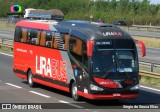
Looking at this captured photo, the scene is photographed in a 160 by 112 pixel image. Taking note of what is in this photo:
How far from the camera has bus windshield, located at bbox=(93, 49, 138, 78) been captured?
664 inches

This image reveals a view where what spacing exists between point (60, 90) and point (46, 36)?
2263 mm

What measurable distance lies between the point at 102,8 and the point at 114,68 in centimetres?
11269

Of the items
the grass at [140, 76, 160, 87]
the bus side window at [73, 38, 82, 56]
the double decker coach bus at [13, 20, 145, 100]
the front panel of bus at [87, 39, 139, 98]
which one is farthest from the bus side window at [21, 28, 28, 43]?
the front panel of bus at [87, 39, 139, 98]

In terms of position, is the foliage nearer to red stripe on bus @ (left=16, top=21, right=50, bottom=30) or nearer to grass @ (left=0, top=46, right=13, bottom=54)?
grass @ (left=0, top=46, right=13, bottom=54)

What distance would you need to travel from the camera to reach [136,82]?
56.5ft

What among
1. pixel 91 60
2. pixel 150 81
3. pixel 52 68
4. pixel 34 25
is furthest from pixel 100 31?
pixel 150 81

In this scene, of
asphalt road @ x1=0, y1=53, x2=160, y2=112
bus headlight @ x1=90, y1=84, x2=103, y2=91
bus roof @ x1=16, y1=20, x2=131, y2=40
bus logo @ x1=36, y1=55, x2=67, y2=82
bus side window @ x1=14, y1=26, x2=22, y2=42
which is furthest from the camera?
bus side window @ x1=14, y1=26, x2=22, y2=42

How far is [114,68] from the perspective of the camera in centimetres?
1695

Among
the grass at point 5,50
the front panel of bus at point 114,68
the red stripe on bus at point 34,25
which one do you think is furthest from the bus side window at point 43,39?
the grass at point 5,50

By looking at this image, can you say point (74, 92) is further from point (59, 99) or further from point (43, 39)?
point (43, 39)

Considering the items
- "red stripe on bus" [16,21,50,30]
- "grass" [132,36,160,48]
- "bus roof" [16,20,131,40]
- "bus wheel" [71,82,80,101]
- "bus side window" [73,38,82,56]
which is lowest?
"grass" [132,36,160,48]

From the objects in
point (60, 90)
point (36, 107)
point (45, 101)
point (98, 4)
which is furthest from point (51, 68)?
point (98, 4)

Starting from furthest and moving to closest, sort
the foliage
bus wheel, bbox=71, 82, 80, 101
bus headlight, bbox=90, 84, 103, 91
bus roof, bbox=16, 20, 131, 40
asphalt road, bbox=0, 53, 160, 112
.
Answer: the foliage < bus wheel, bbox=71, 82, 80, 101 < bus roof, bbox=16, 20, 131, 40 < bus headlight, bbox=90, 84, 103, 91 < asphalt road, bbox=0, 53, 160, 112

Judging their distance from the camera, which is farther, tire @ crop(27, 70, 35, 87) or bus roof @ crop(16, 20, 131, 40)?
tire @ crop(27, 70, 35, 87)
